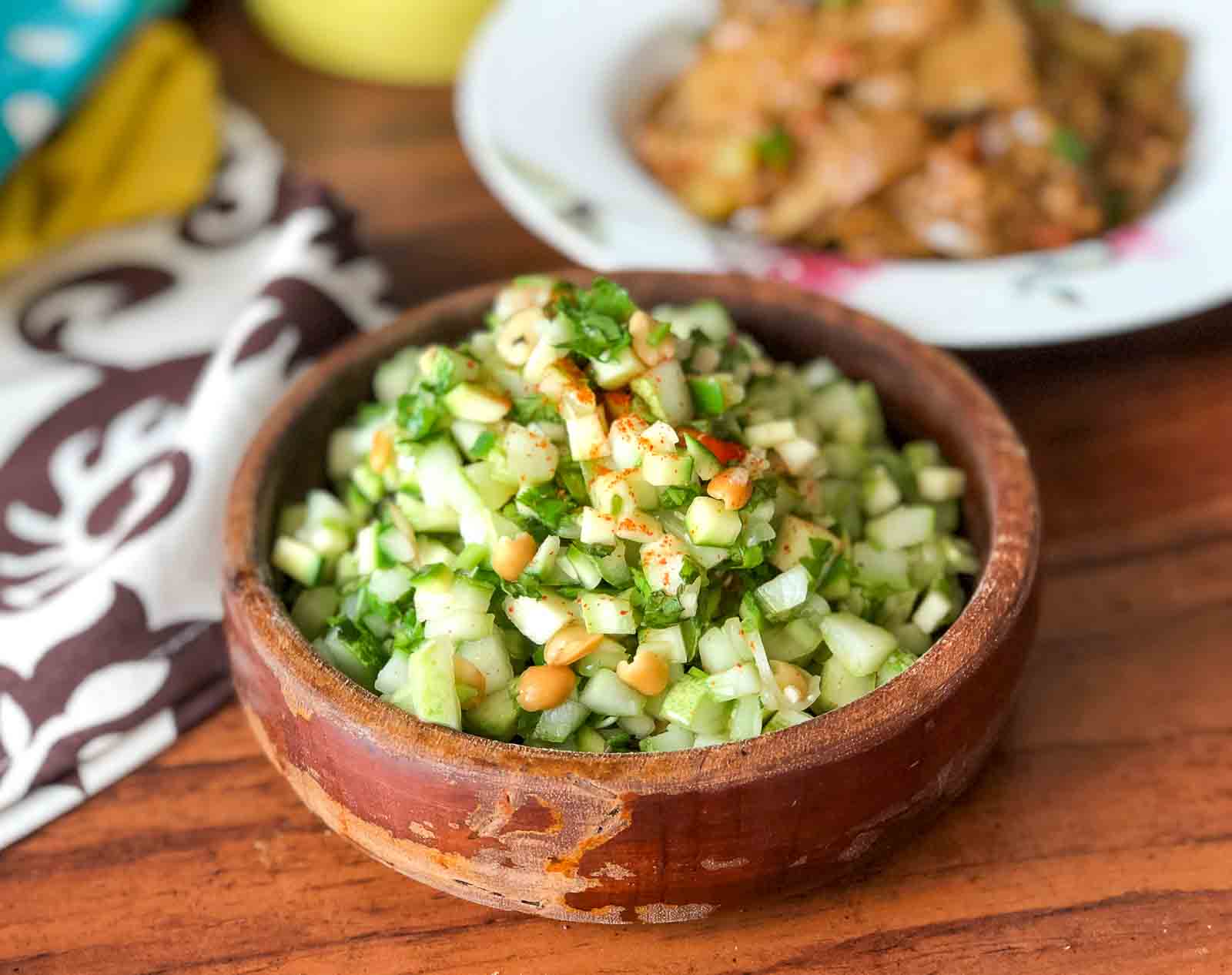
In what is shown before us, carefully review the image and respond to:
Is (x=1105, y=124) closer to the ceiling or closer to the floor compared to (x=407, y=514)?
closer to the floor

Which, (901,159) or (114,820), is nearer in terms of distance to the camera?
(114,820)

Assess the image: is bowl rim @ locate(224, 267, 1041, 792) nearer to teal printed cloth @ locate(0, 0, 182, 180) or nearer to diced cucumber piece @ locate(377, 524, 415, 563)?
diced cucumber piece @ locate(377, 524, 415, 563)

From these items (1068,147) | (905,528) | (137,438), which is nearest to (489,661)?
(905,528)

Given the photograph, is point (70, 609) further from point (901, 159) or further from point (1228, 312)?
point (1228, 312)

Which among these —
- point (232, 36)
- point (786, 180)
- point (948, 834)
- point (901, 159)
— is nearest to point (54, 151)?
point (232, 36)

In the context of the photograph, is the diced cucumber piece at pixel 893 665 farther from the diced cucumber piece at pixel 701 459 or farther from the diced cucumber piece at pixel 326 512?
the diced cucumber piece at pixel 326 512

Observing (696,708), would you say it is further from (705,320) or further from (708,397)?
(705,320)

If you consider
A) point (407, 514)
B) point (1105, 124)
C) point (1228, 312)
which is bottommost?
point (1228, 312)

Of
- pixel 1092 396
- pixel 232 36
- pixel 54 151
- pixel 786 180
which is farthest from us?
pixel 232 36
